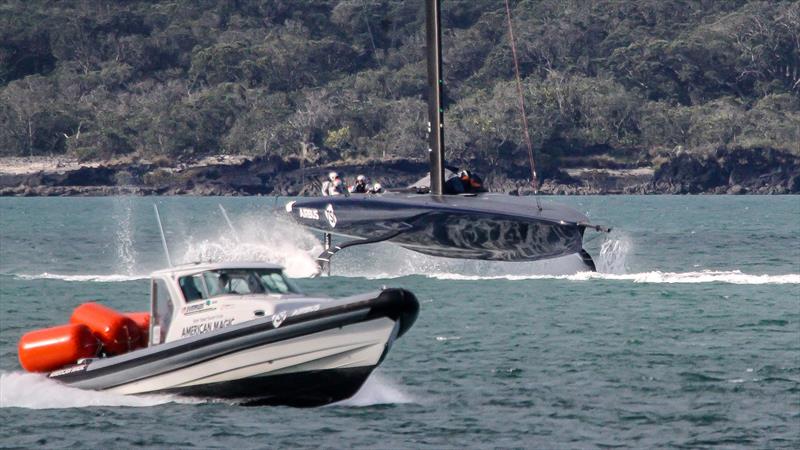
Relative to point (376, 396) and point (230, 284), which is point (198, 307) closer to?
point (230, 284)

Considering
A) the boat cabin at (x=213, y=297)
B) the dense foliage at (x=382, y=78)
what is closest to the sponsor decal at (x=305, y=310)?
the boat cabin at (x=213, y=297)

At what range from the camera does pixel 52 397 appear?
20.6 m

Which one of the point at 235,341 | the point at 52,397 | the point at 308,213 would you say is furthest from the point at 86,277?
the point at 235,341

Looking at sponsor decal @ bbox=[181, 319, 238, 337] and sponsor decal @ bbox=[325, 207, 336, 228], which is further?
sponsor decal @ bbox=[325, 207, 336, 228]

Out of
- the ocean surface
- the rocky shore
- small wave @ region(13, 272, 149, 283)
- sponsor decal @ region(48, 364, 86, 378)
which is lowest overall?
the rocky shore

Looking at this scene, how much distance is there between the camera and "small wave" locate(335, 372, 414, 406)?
20.5 m

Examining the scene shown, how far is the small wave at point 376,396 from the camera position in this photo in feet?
67.3

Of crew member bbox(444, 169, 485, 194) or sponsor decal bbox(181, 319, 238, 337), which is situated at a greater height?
crew member bbox(444, 169, 485, 194)

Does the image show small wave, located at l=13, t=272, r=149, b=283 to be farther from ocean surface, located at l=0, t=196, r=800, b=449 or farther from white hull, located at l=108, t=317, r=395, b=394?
white hull, located at l=108, t=317, r=395, b=394

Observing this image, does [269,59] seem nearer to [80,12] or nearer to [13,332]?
[80,12]

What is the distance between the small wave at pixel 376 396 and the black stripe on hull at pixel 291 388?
44 cm

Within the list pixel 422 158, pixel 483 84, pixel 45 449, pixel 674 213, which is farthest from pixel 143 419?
pixel 483 84

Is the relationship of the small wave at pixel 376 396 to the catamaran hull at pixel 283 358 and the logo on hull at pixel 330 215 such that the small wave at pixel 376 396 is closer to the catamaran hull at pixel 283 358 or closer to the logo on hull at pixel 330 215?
the catamaran hull at pixel 283 358

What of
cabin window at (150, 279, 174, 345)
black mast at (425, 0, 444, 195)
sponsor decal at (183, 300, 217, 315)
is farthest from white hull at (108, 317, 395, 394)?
black mast at (425, 0, 444, 195)
